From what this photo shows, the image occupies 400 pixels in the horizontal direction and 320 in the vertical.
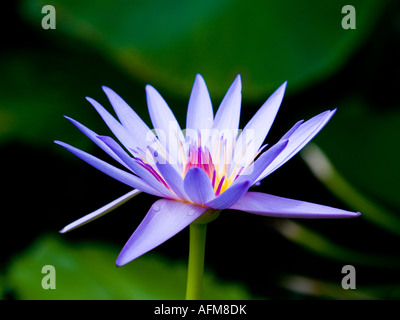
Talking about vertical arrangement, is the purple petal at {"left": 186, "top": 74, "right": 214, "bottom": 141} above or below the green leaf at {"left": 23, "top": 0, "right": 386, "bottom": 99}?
below

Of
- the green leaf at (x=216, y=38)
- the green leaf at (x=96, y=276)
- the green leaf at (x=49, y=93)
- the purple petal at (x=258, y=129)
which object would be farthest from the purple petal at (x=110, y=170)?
the green leaf at (x=49, y=93)

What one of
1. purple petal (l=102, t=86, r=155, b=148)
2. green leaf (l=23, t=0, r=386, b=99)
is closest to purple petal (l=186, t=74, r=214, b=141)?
purple petal (l=102, t=86, r=155, b=148)

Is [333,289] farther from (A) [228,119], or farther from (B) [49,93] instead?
(B) [49,93]

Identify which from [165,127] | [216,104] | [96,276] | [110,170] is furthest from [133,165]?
[216,104]

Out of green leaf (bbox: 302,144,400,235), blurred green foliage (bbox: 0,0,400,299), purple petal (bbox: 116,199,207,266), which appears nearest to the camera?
purple petal (bbox: 116,199,207,266)

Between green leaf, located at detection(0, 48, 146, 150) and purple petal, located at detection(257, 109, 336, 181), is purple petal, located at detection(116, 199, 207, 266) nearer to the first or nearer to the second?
purple petal, located at detection(257, 109, 336, 181)

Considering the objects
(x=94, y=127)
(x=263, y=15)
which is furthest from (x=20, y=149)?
(x=263, y=15)

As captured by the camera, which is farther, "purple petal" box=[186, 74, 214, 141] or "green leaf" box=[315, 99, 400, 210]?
"green leaf" box=[315, 99, 400, 210]
